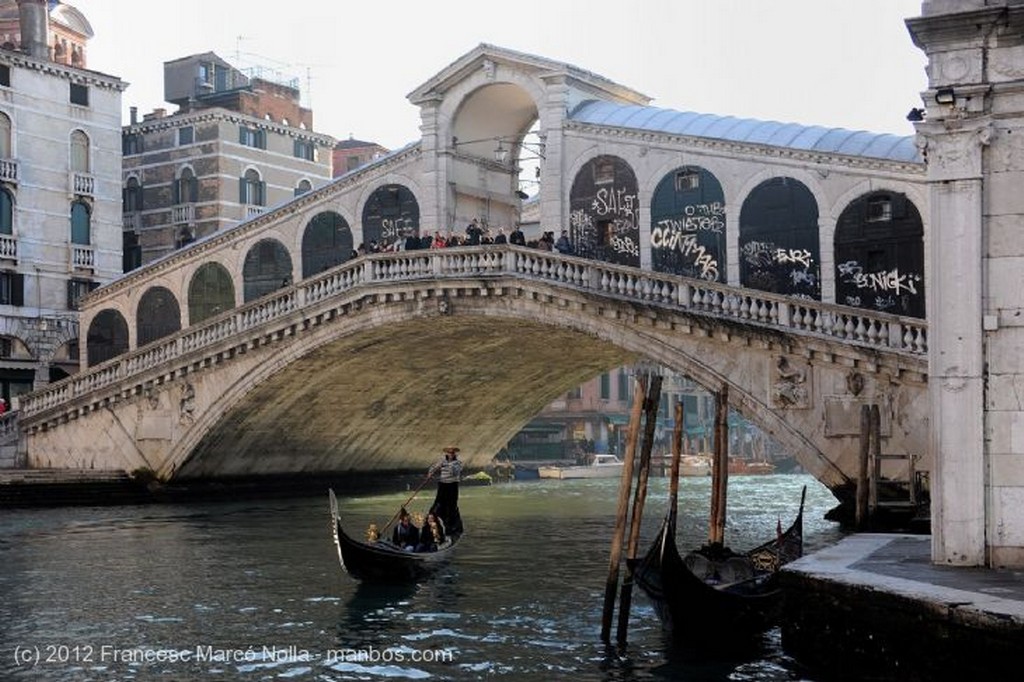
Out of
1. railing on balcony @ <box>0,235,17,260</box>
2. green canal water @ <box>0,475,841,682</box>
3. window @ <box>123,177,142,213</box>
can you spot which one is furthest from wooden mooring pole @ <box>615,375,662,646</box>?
window @ <box>123,177,142,213</box>

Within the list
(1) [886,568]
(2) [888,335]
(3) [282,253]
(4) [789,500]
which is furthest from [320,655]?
Answer: (4) [789,500]

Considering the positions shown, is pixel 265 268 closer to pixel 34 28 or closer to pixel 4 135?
pixel 4 135

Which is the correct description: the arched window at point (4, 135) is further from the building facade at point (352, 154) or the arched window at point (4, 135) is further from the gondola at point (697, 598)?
the gondola at point (697, 598)

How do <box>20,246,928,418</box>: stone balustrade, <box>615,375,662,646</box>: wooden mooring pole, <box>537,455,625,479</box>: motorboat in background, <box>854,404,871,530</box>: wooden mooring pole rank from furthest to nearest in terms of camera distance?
<box>537,455,625,479</box>: motorboat in background < <box>20,246,928,418</box>: stone balustrade < <box>854,404,871,530</box>: wooden mooring pole < <box>615,375,662,646</box>: wooden mooring pole

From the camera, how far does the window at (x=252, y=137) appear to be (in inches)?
1666

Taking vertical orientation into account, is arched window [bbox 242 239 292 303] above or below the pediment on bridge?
below

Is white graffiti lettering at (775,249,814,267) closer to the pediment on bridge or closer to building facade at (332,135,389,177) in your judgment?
the pediment on bridge

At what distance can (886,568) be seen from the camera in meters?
11.2

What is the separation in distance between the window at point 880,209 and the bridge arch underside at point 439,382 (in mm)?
3448

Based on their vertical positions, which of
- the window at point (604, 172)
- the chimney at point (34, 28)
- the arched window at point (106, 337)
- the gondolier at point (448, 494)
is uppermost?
the chimney at point (34, 28)

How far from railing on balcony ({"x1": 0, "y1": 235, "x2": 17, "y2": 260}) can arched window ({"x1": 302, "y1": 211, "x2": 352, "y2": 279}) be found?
8257mm

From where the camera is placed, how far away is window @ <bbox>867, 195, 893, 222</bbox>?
24344 mm

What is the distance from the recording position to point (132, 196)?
1704 inches

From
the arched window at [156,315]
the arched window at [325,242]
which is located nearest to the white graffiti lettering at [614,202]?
the arched window at [325,242]
